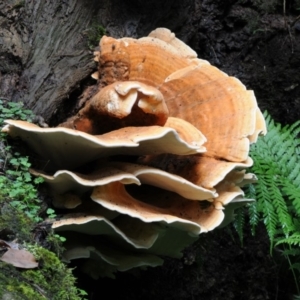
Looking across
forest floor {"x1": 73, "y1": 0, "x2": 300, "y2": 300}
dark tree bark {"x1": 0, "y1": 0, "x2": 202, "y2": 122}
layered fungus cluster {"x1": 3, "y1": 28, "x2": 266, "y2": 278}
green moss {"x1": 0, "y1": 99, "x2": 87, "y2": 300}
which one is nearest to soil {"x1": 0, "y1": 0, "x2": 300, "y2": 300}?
forest floor {"x1": 73, "y1": 0, "x2": 300, "y2": 300}

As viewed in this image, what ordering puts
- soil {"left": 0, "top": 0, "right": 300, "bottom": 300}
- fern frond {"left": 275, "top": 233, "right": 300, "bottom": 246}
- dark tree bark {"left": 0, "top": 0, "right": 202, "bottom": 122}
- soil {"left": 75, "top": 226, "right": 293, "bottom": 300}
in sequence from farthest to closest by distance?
soil {"left": 0, "top": 0, "right": 300, "bottom": 300} < soil {"left": 75, "top": 226, "right": 293, "bottom": 300} < fern frond {"left": 275, "top": 233, "right": 300, "bottom": 246} < dark tree bark {"left": 0, "top": 0, "right": 202, "bottom": 122}

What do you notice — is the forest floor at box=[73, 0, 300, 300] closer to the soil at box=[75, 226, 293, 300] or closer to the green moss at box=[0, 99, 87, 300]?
the soil at box=[75, 226, 293, 300]

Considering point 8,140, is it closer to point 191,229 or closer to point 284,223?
point 191,229

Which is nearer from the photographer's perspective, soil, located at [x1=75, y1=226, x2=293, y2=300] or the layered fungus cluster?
the layered fungus cluster

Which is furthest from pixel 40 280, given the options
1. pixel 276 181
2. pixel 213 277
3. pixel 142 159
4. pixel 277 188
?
pixel 213 277

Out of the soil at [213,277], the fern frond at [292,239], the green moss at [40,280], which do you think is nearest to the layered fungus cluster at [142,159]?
the green moss at [40,280]

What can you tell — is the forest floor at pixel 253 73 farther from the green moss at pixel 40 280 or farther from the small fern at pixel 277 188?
the green moss at pixel 40 280

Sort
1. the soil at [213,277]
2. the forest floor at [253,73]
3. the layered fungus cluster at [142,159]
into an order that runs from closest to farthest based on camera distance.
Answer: the layered fungus cluster at [142,159] → the soil at [213,277] → the forest floor at [253,73]
